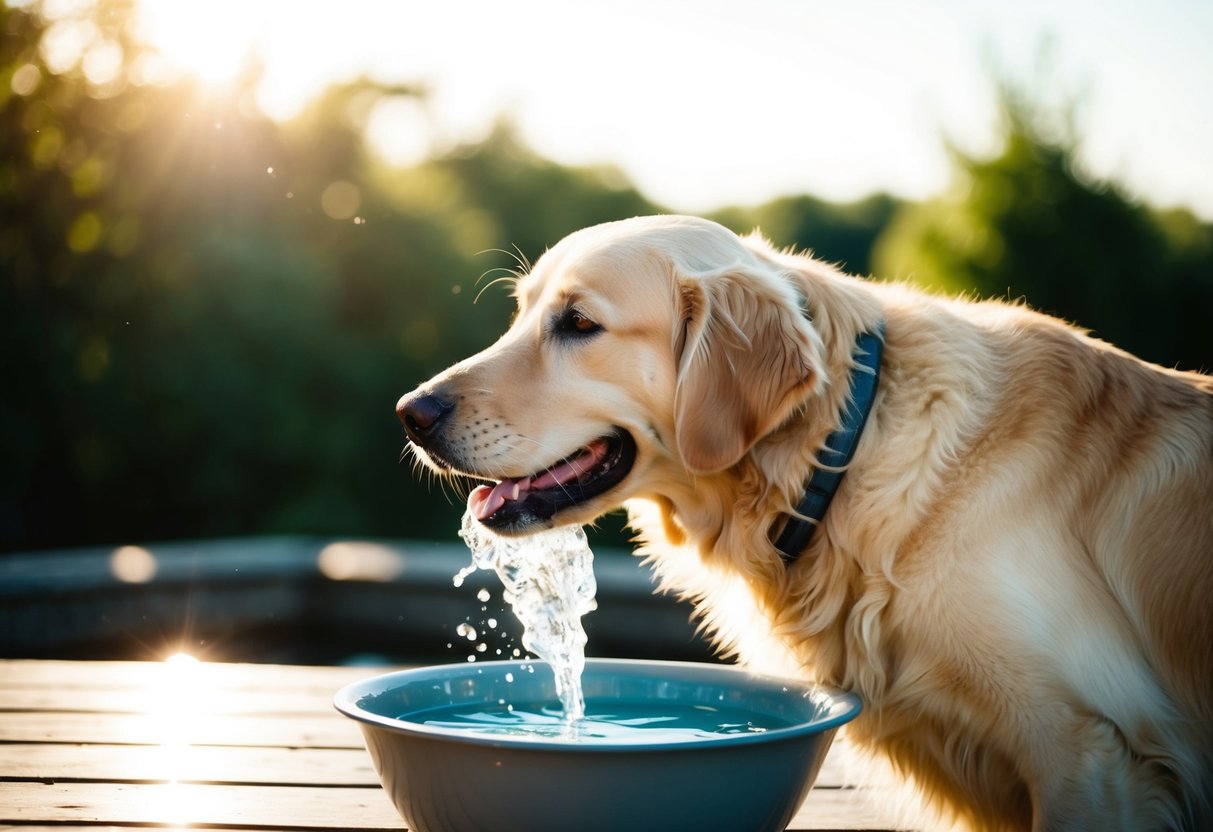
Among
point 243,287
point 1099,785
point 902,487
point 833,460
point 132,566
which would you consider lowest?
point 1099,785

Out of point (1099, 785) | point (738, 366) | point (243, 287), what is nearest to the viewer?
point (1099, 785)

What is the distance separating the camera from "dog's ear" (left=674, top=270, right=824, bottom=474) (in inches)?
79.8

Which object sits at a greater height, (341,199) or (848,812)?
(341,199)

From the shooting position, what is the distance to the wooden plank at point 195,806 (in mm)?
1982

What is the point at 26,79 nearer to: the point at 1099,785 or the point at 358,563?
the point at 358,563

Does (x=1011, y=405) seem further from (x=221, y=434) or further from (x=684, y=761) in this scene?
(x=221, y=434)

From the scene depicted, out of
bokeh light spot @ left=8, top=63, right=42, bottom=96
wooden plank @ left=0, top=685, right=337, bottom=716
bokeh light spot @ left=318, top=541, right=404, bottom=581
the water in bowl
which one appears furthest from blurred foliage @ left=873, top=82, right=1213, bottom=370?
bokeh light spot @ left=8, top=63, right=42, bottom=96

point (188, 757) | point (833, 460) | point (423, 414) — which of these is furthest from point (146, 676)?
point (833, 460)

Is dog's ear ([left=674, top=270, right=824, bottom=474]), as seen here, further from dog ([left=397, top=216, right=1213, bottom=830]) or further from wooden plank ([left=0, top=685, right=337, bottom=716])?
wooden plank ([left=0, top=685, right=337, bottom=716])

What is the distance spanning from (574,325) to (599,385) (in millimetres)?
144

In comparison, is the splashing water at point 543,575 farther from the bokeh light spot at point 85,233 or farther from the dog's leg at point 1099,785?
the bokeh light spot at point 85,233

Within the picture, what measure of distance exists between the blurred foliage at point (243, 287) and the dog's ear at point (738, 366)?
4.74 metres

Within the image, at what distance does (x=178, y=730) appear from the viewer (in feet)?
8.73

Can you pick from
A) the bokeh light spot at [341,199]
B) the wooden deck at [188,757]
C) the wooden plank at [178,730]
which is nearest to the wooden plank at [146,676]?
the wooden deck at [188,757]
